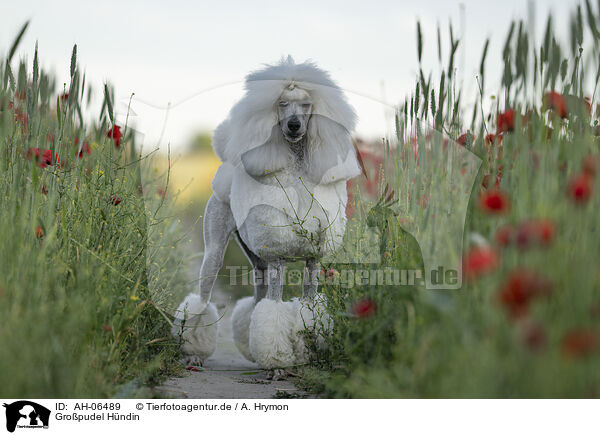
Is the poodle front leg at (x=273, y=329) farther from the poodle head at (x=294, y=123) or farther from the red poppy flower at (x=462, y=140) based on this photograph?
the red poppy flower at (x=462, y=140)

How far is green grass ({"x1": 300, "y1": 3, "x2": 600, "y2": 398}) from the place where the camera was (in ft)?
4.27

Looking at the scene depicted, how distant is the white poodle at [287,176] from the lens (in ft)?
9.71

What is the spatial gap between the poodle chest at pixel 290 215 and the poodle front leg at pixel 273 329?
154mm

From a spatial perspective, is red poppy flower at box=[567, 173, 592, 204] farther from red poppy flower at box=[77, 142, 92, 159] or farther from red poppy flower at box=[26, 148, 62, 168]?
red poppy flower at box=[77, 142, 92, 159]

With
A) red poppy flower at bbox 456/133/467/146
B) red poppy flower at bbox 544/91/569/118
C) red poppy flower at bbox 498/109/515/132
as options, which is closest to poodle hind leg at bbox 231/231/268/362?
red poppy flower at bbox 456/133/467/146

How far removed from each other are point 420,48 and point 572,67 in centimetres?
66

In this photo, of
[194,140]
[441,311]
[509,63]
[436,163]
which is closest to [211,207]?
[194,140]

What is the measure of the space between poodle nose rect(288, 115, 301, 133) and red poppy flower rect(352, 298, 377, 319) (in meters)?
1.10

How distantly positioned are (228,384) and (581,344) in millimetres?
2063

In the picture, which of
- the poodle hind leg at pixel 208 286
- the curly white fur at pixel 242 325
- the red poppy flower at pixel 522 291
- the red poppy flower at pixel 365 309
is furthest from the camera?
the curly white fur at pixel 242 325

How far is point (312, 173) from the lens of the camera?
3.05 m
